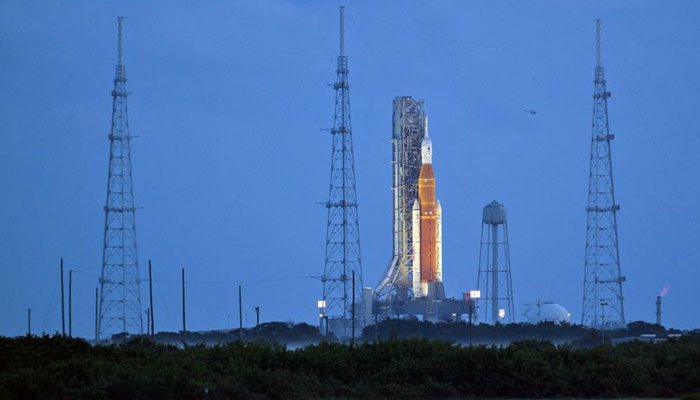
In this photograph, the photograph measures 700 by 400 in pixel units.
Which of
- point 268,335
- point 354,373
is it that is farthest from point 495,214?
point 354,373

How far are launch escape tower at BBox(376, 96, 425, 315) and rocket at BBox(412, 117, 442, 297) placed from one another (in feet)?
3.20

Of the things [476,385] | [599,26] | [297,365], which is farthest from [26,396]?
[599,26]

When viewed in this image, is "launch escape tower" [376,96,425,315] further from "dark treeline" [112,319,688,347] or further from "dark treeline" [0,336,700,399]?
"dark treeline" [0,336,700,399]

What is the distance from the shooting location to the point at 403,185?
95562 millimetres

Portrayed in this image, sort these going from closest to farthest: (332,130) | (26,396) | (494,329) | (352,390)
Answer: (26,396) → (352,390) → (332,130) → (494,329)

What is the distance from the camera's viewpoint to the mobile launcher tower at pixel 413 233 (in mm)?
92938

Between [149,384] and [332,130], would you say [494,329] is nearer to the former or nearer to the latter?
[332,130]

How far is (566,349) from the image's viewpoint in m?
36.3

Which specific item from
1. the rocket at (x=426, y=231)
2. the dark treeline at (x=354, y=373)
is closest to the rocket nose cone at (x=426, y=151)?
the rocket at (x=426, y=231)

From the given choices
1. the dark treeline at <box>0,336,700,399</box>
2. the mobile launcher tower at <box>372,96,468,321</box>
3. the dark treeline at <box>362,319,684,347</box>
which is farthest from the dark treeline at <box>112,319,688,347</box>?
the dark treeline at <box>0,336,700,399</box>

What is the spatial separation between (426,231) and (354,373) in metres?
59.1

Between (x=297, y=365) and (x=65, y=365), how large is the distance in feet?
21.3

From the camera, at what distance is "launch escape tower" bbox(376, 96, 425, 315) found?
9469 cm

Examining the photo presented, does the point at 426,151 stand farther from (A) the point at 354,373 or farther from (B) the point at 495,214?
(A) the point at 354,373
